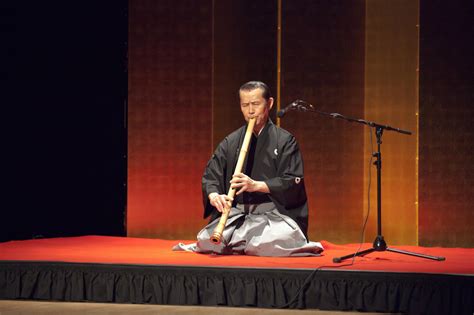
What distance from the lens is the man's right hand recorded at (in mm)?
4531

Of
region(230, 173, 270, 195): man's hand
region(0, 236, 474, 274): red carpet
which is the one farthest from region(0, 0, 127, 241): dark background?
region(230, 173, 270, 195): man's hand

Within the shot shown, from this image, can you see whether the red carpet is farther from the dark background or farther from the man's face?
the man's face

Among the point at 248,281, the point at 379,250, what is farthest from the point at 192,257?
the point at 379,250

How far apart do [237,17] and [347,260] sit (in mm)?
2383

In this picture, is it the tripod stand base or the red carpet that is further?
the tripod stand base

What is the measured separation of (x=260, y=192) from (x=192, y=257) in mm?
627

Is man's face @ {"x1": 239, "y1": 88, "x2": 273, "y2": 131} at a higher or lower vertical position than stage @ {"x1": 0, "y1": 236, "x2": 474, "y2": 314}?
higher

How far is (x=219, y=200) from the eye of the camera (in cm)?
460

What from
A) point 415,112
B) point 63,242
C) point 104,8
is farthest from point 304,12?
point 63,242

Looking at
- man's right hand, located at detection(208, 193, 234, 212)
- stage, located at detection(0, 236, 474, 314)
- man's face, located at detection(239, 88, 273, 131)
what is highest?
man's face, located at detection(239, 88, 273, 131)

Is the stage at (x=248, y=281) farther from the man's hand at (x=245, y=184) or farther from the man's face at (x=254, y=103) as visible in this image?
the man's face at (x=254, y=103)

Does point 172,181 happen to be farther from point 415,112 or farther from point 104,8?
point 415,112

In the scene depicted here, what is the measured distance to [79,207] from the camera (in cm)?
593

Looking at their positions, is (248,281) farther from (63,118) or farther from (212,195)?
(63,118)
